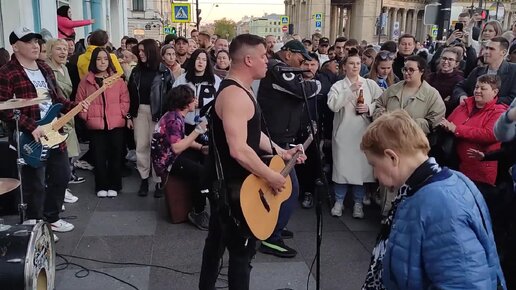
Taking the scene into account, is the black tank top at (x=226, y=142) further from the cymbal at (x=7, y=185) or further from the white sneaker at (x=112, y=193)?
the white sneaker at (x=112, y=193)

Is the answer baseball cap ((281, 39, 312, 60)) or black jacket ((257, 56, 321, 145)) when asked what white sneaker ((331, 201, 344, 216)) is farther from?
baseball cap ((281, 39, 312, 60))

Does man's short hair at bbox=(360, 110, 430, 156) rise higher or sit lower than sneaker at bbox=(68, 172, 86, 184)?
higher

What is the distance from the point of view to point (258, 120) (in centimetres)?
284

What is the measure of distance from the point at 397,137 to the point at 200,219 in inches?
136

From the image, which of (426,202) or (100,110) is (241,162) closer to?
(426,202)

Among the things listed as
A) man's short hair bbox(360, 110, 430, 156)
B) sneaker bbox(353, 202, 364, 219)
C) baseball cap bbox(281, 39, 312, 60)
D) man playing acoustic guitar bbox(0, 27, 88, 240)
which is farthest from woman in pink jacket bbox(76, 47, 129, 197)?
man's short hair bbox(360, 110, 430, 156)

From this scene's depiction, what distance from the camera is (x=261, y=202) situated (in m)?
2.88

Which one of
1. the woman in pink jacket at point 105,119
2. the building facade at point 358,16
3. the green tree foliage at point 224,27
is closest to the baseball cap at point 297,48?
the woman in pink jacket at point 105,119

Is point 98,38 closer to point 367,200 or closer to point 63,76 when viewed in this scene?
point 63,76

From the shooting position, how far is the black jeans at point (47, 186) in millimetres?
4066

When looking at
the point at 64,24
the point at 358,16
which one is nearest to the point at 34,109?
the point at 64,24

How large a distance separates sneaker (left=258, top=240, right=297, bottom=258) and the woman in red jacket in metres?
1.80

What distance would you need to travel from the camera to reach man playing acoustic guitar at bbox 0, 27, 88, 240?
12.7ft

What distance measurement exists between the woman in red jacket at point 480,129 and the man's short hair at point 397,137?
272cm
